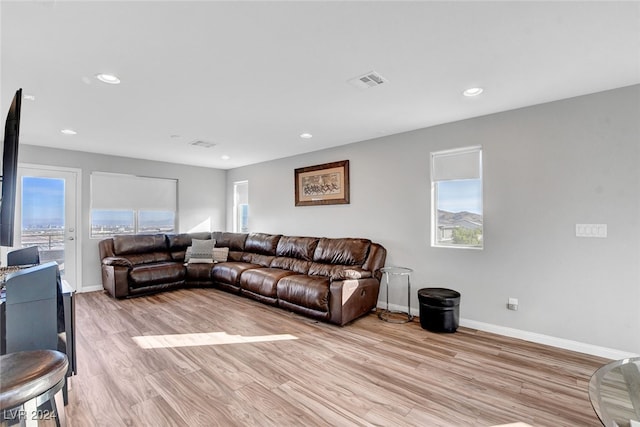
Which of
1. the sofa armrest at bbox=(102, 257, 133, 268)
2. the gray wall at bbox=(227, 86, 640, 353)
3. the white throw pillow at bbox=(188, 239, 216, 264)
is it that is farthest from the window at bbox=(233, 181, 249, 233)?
the gray wall at bbox=(227, 86, 640, 353)

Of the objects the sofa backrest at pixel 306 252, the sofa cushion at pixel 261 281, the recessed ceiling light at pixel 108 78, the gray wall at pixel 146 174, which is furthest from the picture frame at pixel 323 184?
the recessed ceiling light at pixel 108 78

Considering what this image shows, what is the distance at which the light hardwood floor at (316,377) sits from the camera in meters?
1.94

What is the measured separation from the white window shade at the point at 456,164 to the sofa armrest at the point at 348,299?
66.2 inches

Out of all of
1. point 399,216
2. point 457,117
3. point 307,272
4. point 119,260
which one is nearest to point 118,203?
point 119,260

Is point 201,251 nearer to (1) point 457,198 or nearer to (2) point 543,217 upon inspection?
(1) point 457,198

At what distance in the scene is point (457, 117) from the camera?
350cm

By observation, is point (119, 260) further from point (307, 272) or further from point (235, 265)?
point (307, 272)

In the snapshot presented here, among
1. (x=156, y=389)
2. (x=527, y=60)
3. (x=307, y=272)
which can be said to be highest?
(x=527, y=60)

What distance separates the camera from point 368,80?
254 cm

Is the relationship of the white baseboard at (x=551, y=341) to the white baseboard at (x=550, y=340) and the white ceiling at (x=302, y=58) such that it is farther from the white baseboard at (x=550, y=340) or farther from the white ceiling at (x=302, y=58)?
the white ceiling at (x=302, y=58)

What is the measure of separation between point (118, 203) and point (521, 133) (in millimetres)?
6525

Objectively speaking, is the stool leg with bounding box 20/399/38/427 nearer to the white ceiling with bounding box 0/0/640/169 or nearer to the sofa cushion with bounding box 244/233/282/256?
the white ceiling with bounding box 0/0/640/169

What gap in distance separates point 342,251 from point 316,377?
2.12m

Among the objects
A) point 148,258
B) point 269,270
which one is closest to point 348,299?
point 269,270
